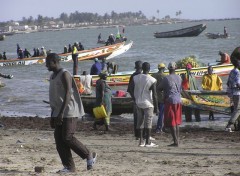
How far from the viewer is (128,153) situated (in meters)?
10.1

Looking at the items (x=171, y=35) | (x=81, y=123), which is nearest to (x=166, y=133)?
(x=81, y=123)

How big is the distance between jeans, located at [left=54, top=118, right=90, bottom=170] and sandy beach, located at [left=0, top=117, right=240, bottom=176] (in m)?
0.22

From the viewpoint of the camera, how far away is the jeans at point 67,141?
802cm

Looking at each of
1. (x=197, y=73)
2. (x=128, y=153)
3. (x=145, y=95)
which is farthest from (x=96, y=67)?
(x=128, y=153)

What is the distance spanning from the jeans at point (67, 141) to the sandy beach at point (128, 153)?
0.71ft

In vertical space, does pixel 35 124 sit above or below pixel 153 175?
below

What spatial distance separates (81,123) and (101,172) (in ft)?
26.0

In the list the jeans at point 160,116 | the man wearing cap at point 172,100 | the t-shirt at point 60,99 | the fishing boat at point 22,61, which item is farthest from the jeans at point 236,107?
the fishing boat at point 22,61

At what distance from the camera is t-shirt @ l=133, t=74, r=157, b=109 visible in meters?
10.6

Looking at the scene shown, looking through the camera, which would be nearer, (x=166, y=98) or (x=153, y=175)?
(x=153, y=175)

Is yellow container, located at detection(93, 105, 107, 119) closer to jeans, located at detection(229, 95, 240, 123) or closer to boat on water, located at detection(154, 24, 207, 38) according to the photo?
jeans, located at detection(229, 95, 240, 123)

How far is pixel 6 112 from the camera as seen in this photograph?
67.6 feet

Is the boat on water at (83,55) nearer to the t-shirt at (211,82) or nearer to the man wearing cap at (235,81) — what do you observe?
the t-shirt at (211,82)

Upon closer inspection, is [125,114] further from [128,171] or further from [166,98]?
[128,171]
